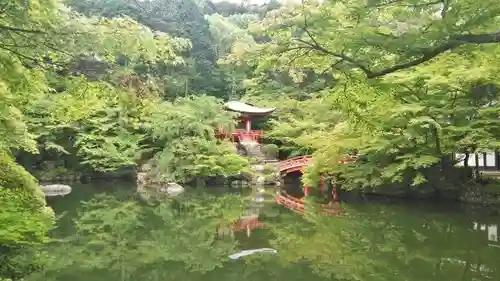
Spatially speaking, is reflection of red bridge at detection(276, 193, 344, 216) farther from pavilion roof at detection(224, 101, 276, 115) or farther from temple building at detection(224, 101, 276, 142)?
pavilion roof at detection(224, 101, 276, 115)

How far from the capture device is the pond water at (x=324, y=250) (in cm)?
657

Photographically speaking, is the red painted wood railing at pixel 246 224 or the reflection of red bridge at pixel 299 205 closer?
the red painted wood railing at pixel 246 224

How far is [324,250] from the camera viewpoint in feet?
26.5

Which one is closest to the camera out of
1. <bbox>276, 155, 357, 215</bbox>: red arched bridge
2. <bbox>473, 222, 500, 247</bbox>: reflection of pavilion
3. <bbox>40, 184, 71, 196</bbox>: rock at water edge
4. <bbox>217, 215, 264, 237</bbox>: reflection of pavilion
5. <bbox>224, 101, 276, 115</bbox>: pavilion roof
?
<bbox>473, 222, 500, 247</bbox>: reflection of pavilion

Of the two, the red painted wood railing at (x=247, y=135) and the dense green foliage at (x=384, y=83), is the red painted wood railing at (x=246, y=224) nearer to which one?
the dense green foliage at (x=384, y=83)

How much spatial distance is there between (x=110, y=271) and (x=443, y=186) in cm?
1108

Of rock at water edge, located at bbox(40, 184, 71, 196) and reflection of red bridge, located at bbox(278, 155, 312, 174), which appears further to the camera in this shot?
reflection of red bridge, located at bbox(278, 155, 312, 174)

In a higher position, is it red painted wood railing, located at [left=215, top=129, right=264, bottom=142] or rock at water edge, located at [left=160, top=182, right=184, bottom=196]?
red painted wood railing, located at [left=215, top=129, right=264, bottom=142]

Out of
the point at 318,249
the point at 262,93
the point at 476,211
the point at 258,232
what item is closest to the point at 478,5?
the point at 318,249

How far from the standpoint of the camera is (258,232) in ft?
33.0

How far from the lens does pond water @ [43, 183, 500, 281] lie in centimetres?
657

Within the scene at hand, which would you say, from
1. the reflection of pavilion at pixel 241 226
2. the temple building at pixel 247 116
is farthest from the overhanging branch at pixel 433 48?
the temple building at pixel 247 116

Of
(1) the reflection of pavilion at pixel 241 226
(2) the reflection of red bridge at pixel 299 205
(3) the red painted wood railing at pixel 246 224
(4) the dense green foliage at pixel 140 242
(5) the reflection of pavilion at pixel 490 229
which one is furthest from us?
(2) the reflection of red bridge at pixel 299 205

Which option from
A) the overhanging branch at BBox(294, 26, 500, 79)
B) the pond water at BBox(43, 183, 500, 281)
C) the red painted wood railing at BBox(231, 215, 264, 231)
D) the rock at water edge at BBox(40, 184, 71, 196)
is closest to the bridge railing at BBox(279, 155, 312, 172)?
the rock at water edge at BBox(40, 184, 71, 196)
